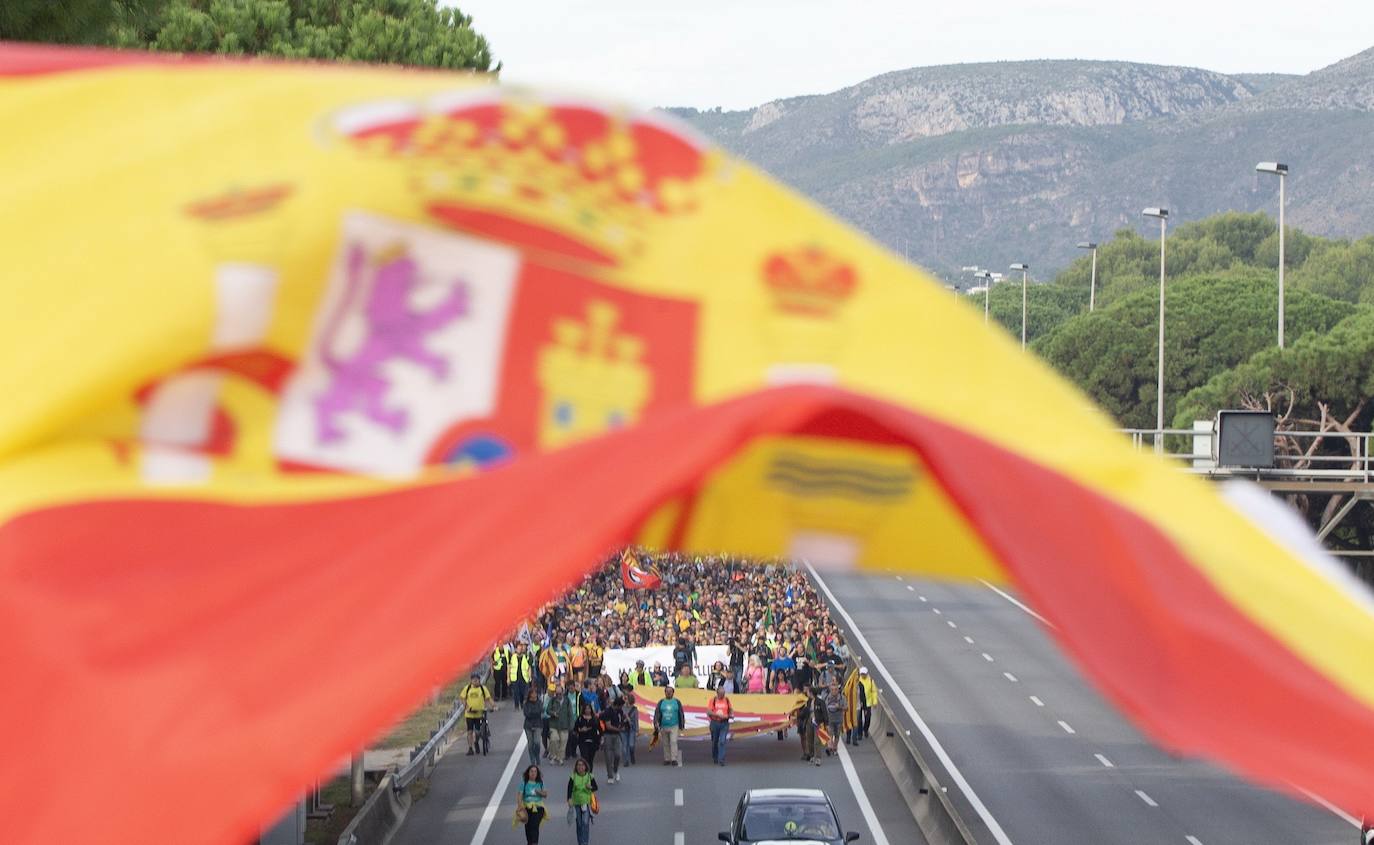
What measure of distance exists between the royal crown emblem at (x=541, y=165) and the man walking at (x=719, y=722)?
106 ft

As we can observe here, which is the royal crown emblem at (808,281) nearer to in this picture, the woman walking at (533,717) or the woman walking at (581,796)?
the woman walking at (581,796)

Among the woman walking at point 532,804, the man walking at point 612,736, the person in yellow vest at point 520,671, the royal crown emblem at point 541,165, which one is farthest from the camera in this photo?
the person in yellow vest at point 520,671

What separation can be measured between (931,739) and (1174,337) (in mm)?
67806

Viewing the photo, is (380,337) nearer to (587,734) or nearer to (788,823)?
(788,823)

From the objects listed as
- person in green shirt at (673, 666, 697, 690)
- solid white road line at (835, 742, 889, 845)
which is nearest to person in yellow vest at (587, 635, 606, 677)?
person in green shirt at (673, 666, 697, 690)

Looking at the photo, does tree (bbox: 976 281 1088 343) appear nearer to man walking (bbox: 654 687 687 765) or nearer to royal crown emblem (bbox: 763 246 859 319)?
man walking (bbox: 654 687 687 765)

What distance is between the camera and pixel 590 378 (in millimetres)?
3275

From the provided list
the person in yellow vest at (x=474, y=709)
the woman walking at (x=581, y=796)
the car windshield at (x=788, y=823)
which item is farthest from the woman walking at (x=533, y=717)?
Result: the car windshield at (x=788, y=823)

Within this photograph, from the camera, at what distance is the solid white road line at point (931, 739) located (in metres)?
29.8

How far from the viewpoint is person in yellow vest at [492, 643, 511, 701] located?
4200 centimetres

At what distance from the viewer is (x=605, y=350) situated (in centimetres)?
330

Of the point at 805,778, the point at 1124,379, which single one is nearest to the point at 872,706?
the point at 805,778

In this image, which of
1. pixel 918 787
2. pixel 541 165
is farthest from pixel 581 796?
pixel 541 165

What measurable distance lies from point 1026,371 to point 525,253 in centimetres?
82
